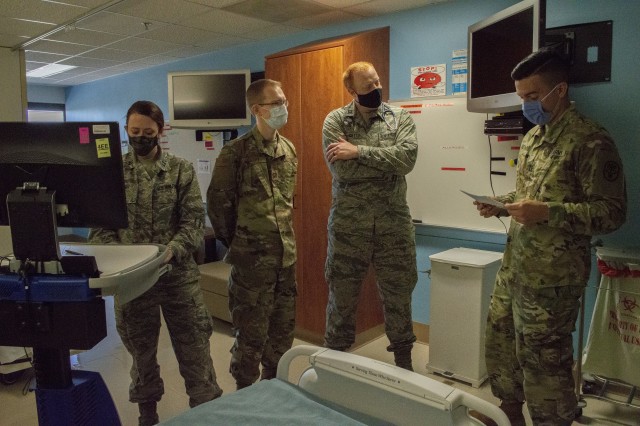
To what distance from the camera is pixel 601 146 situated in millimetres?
1868

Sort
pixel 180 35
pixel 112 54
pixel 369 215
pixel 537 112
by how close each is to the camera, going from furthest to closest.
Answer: pixel 112 54 < pixel 180 35 < pixel 369 215 < pixel 537 112

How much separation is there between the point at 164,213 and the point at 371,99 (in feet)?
4.11

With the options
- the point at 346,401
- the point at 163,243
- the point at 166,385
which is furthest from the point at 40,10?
the point at 346,401

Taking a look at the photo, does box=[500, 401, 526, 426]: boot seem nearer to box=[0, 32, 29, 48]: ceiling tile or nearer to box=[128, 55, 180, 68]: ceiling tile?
box=[0, 32, 29, 48]: ceiling tile

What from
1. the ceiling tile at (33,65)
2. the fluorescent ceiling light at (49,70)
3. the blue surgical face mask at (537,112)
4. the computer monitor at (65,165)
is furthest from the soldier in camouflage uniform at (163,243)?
the fluorescent ceiling light at (49,70)

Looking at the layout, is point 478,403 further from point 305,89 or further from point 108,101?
point 108,101

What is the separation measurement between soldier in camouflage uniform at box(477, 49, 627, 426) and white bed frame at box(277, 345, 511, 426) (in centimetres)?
87

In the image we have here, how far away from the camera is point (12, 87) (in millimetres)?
4109

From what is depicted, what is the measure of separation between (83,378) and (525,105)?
1900mm

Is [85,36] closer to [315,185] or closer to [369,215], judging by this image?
[315,185]

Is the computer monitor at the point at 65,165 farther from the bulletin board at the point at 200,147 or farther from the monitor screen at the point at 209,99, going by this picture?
the bulletin board at the point at 200,147

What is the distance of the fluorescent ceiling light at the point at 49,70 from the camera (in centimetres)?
644

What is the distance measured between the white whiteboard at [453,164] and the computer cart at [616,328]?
788 millimetres

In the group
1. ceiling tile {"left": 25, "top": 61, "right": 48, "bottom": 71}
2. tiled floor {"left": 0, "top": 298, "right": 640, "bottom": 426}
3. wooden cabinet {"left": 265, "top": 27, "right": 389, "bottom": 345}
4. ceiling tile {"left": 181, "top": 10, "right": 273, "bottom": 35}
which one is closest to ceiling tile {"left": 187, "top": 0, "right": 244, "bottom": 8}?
ceiling tile {"left": 181, "top": 10, "right": 273, "bottom": 35}
